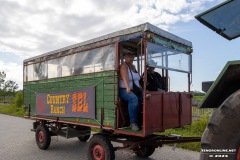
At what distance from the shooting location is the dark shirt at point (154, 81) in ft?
20.1

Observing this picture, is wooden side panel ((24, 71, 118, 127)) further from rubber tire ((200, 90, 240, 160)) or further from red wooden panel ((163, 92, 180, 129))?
rubber tire ((200, 90, 240, 160))

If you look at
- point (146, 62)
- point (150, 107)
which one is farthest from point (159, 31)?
point (150, 107)

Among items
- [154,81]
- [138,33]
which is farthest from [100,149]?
[138,33]

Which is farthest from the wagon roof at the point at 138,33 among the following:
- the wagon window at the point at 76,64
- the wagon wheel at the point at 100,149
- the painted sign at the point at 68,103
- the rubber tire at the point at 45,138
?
the rubber tire at the point at 45,138

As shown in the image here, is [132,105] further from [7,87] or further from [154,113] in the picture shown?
→ [7,87]

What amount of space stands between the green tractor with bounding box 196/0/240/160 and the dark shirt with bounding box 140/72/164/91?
2.57m

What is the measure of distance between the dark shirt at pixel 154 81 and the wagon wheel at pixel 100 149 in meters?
1.56

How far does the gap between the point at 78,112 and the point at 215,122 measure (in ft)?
15.5

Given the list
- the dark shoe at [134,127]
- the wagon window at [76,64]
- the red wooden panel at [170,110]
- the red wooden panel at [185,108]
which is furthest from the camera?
the red wooden panel at [185,108]

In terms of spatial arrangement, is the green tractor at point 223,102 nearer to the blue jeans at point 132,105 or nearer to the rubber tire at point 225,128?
the rubber tire at point 225,128

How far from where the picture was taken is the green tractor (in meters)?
2.75

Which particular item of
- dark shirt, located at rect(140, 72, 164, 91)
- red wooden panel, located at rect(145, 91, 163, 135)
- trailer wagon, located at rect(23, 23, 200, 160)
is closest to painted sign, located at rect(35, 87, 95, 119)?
trailer wagon, located at rect(23, 23, 200, 160)

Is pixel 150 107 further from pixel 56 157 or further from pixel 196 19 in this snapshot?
pixel 56 157

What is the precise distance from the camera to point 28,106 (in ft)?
31.2
